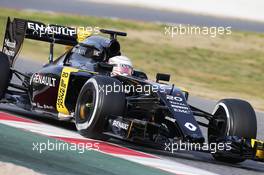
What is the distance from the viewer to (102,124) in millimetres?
9742

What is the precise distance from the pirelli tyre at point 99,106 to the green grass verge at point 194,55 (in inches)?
343

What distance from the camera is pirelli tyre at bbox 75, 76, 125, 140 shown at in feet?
31.7

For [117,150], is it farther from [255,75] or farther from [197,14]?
[197,14]

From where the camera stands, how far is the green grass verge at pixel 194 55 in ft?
70.0

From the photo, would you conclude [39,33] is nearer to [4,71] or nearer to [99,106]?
[4,71]

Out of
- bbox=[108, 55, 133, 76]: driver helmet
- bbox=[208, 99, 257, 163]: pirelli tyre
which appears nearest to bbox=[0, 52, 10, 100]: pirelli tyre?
bbox=[108, 55, 133, 76]: driver helmet

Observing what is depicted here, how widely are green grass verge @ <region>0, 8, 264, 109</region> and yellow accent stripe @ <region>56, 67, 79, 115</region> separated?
8.03 metres

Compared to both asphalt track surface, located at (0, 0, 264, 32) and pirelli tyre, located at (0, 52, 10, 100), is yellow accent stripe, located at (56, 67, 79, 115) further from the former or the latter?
asphalt track surface, located at (0, 0, 264, 32)

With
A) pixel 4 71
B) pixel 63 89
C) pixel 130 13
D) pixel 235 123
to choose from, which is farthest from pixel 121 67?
pixel 130 13

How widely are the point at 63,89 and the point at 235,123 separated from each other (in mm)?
2457

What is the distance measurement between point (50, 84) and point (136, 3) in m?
48.0

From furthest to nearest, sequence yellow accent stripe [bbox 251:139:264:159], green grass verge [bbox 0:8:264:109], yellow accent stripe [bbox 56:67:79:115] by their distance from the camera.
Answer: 1. green grass verge [bbox 0:8:264:109]
2. yellow accent stripe [bbox 56:67:79:115]
3. yellow accent stripe [bbox 251:139:264:159]

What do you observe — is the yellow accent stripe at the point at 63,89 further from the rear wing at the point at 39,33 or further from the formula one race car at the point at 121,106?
the rear wing at the point at 39,33

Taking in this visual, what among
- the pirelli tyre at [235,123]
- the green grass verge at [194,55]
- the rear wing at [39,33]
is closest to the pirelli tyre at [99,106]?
the pirelli tyre at [235,123]
